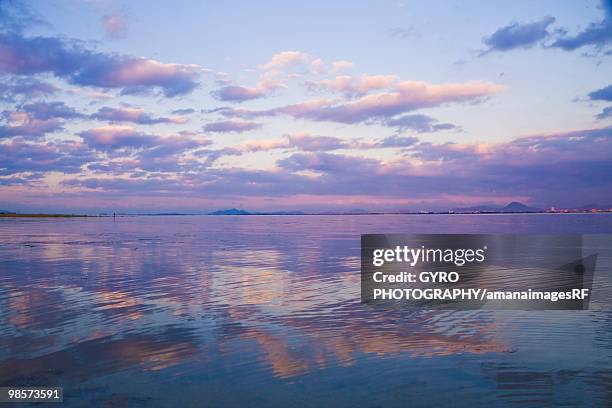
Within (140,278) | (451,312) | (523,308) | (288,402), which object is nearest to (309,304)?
(451,312)

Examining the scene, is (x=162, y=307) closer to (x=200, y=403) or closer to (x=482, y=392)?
(x=200, y=403)

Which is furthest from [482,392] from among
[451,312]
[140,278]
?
[140,278]

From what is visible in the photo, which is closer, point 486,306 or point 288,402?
point 288,402

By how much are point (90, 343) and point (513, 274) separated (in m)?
23.3

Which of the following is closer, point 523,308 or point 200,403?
point 200,403

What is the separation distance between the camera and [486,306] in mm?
18781

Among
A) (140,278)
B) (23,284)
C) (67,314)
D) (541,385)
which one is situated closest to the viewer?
(541,385)

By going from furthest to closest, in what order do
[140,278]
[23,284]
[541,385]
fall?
[140,278] → [23,284] → [541,385]

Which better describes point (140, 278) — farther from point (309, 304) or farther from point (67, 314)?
point (309, 304)

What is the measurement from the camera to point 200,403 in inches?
382

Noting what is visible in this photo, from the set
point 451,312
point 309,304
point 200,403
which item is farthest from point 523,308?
point 200,403

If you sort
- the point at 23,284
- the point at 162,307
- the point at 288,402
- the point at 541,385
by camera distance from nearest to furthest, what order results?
the point at 288,402 < the point at 541,385 < the point at 162,307 < the point at 23,284

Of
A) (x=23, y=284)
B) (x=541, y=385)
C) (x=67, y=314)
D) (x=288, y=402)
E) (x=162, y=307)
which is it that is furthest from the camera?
(x=23, y=284)

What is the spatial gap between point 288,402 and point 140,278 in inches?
772
